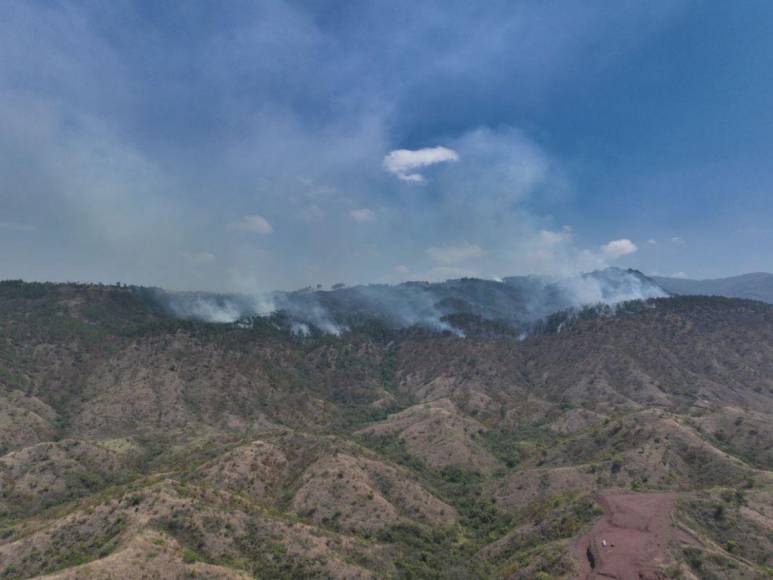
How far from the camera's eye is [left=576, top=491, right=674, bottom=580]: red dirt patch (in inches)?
2852

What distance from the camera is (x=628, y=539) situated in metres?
80.9

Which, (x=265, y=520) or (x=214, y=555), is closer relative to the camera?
(x=214, y=555)

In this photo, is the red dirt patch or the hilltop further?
the hilltop

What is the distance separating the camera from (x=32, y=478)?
12962 centimetres

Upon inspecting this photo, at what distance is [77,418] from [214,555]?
434 feet

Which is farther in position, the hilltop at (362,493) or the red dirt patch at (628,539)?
the hilltop at (362,493)

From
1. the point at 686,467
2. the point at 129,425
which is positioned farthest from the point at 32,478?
the point at 686,467

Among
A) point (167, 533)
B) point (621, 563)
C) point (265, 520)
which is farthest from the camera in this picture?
point (265, 520)

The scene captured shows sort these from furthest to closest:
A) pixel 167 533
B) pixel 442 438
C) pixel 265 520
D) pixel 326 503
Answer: pixel 442 438
pixel 326 503
pixel 265 520
pixel 167 533

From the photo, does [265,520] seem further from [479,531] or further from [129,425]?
[129,425]

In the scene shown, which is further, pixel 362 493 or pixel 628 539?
pixel 362 493

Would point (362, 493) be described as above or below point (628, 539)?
below

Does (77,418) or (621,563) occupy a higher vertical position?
(77,418)

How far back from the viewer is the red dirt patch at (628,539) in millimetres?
72438
